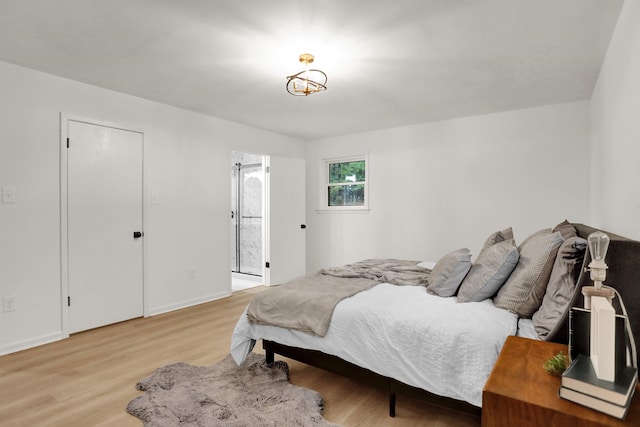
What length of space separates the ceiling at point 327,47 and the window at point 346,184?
1.70m

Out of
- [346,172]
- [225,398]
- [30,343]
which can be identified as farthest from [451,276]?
[346,172]

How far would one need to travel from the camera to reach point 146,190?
393 centimetres

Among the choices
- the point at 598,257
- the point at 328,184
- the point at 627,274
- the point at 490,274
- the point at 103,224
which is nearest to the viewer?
the point at 598,257

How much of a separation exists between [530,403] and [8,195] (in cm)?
384

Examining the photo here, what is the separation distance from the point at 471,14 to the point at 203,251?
382 centimetres

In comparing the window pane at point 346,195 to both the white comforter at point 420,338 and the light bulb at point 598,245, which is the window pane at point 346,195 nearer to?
the white comforter at point 420,338

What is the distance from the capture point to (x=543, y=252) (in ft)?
6.24

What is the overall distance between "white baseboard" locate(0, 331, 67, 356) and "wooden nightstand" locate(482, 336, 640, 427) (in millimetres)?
3676

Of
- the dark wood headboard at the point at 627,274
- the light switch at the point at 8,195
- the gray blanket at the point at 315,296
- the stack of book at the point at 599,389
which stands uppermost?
the light switch at the point at 8,195

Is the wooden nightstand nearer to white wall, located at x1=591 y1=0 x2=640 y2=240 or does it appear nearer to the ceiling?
white wall, located at x1=591 y1=0 x2=640 y2=240

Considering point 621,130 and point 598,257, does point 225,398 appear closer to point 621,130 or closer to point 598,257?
point 598,257

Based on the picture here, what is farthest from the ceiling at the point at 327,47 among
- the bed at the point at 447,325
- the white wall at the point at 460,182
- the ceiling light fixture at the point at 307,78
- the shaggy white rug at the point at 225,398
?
the shaggy white rug at the point at 225,398

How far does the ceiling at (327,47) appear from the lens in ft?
7.09

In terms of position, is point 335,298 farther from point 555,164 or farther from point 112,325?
point 555,164
